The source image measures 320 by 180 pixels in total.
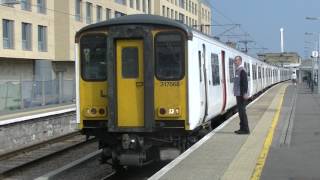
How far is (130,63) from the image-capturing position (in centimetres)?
1144

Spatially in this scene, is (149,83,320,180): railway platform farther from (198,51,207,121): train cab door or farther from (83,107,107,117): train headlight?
(83,107,107,117): train headlight

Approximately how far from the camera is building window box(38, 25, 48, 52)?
180 feet

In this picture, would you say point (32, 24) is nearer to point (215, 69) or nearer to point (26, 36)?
point (26, 36)

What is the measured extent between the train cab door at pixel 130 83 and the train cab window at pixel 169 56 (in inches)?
13.0

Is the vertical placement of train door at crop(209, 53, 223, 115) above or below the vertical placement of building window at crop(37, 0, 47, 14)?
below

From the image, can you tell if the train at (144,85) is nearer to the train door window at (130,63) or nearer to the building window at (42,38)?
the train door window at (130,63)

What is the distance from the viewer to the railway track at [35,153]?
49.9ft

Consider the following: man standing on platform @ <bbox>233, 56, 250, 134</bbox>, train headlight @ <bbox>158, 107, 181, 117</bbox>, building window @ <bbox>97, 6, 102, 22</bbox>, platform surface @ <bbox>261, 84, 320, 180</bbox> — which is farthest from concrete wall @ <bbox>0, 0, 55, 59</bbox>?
train headlight @ <bbox>158, 107, 181, 117</bbox>

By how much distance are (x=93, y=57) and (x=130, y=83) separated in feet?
3.45

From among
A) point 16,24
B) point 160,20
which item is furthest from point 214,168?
point 16,24

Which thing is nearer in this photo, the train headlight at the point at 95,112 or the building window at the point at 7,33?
the train headlight at the point at 95,112

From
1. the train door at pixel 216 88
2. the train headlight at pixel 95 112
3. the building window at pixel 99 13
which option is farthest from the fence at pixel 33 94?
the building window at pixel 99 13

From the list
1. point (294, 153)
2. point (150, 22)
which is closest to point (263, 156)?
point (294, 153)

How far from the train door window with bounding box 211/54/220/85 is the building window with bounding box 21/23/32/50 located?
125 feet
